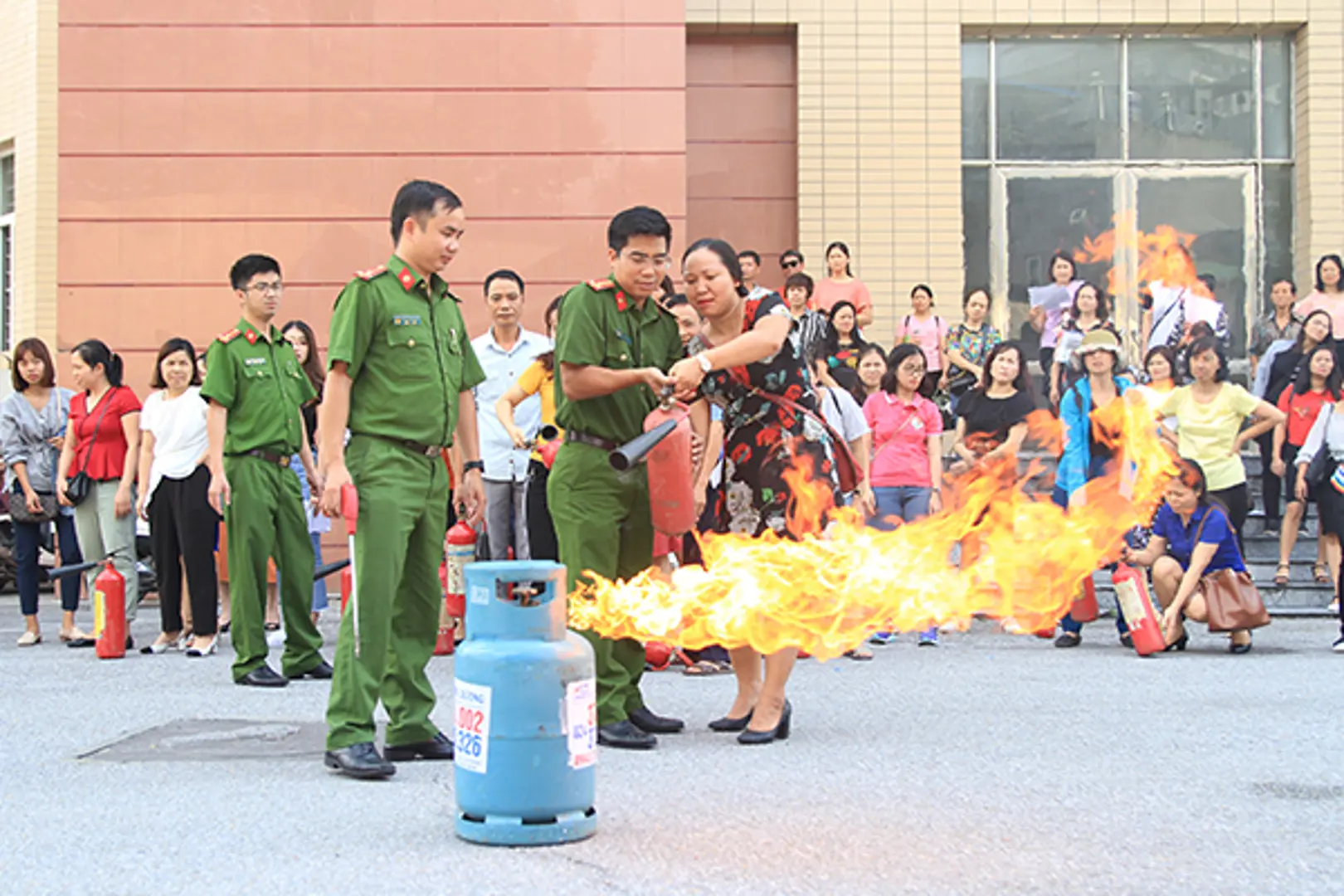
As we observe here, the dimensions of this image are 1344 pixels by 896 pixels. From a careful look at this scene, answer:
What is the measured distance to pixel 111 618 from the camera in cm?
1037

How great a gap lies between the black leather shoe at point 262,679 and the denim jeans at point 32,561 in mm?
3395

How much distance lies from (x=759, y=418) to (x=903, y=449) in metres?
4.48

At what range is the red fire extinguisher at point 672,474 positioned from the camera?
6445mm

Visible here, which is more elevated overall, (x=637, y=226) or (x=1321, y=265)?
(x=1321, y=265)

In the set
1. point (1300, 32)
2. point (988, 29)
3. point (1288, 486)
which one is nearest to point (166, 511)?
point (1288, 486)

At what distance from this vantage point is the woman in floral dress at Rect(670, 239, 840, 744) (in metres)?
6.63

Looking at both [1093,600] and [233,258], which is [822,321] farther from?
[233,258]

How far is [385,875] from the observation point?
4.37 meters

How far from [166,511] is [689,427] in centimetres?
518

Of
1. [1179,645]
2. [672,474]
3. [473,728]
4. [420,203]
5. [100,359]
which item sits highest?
[420,203]

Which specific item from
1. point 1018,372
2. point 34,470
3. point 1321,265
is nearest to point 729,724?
point 1018,372

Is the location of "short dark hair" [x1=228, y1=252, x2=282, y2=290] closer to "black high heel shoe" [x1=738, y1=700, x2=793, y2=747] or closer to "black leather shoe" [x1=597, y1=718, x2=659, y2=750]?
"black leather shoe" [x1=597, y1=718, x2=659, y2=750]

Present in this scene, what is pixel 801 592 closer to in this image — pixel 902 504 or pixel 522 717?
pixel 522 717

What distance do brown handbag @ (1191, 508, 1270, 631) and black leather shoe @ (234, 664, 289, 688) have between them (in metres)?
5.74
